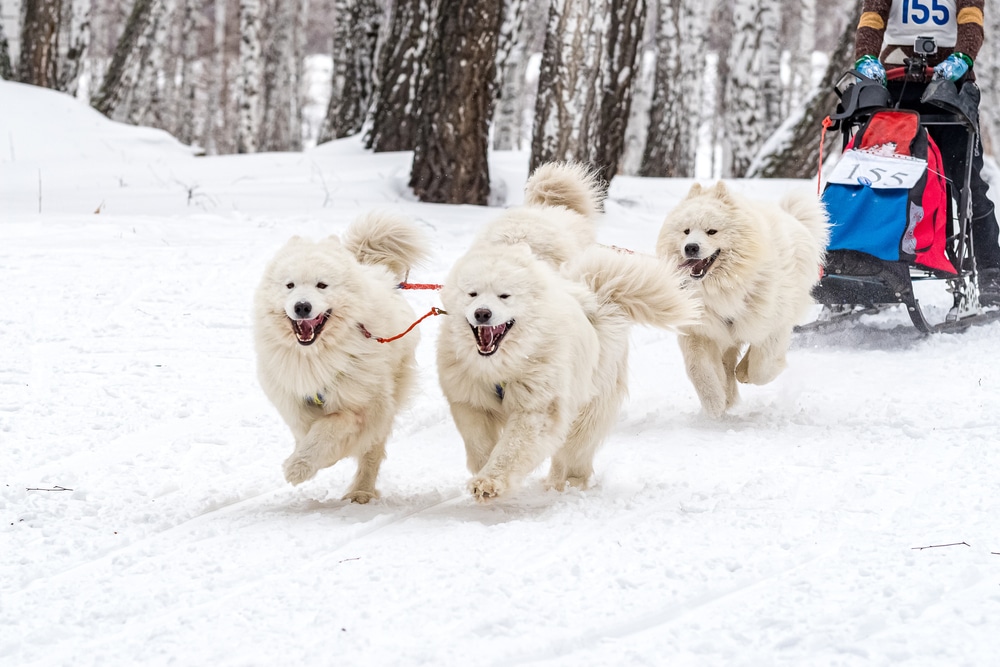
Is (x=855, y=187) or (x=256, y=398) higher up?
(x=855, y=187)

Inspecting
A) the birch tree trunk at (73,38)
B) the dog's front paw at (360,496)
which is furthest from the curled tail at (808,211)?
the birch tree trunk at (73,38)

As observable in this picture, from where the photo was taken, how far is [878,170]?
19.9 feet

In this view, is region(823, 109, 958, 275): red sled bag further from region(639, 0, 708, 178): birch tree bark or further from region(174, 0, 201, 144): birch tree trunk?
region(174, 0, 201, 144): birch tree trunk

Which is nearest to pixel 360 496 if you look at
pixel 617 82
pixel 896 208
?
pixel 896 208

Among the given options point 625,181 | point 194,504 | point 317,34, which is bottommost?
point 194,504

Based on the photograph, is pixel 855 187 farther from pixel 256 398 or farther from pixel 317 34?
pixel 317 34

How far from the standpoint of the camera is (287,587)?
2.89 metres

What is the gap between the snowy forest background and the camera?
909 centimetres

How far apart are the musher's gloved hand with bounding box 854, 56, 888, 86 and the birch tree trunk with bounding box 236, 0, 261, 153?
13.1 metres

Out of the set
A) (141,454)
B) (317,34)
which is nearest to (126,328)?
(141,454)

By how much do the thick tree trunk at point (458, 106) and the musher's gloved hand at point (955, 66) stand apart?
4458 mm

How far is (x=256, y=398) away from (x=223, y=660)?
3107 millimetres

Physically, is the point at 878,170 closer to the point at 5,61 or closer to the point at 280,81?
the point at 5,61

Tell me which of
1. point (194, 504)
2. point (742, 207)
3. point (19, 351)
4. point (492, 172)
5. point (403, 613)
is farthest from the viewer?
point (492, 172)
